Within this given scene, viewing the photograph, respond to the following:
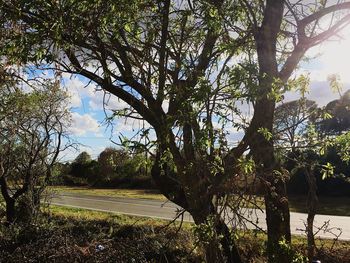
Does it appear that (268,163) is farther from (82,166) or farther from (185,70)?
(82,166)

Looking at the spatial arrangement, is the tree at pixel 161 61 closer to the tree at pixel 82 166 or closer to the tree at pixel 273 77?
the tree at pixel 273 77

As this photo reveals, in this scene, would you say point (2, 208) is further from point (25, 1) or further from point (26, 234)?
point (25, 1)

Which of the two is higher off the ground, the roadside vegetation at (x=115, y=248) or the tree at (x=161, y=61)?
the tree at (x=161, y=61)

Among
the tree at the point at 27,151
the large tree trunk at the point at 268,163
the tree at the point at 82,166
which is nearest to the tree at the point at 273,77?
the large tree trunk at the point at 268,163

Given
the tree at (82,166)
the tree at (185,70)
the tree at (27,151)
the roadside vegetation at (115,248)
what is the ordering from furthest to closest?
the tree at (82,166) → the tree at (27,151) → the roadside vegetation at (115,248) → the tree at (185,70)

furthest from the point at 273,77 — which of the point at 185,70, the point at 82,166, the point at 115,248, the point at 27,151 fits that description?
the point at 82,166

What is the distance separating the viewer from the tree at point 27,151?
14836mm

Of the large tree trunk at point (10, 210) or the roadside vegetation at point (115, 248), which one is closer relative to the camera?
the roadside vegetation at point (115, 248)

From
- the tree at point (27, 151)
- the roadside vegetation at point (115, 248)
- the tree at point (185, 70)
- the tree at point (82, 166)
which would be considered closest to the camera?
the tree at point (185, 70)

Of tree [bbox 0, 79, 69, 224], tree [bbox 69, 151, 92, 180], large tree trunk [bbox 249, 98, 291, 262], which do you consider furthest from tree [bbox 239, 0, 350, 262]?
tree [bbox 69, 151, 92, 180]

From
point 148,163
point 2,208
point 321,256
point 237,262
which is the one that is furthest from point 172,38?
point 2,208

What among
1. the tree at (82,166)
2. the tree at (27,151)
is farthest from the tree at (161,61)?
the tree at (82,166)

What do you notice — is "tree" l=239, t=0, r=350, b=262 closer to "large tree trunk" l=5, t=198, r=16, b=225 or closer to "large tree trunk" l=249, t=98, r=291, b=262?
"large tree trunk" l=249, t=98, r=291, b=262

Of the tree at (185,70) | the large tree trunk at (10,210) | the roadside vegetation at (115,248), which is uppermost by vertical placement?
the tree at (185,70)
